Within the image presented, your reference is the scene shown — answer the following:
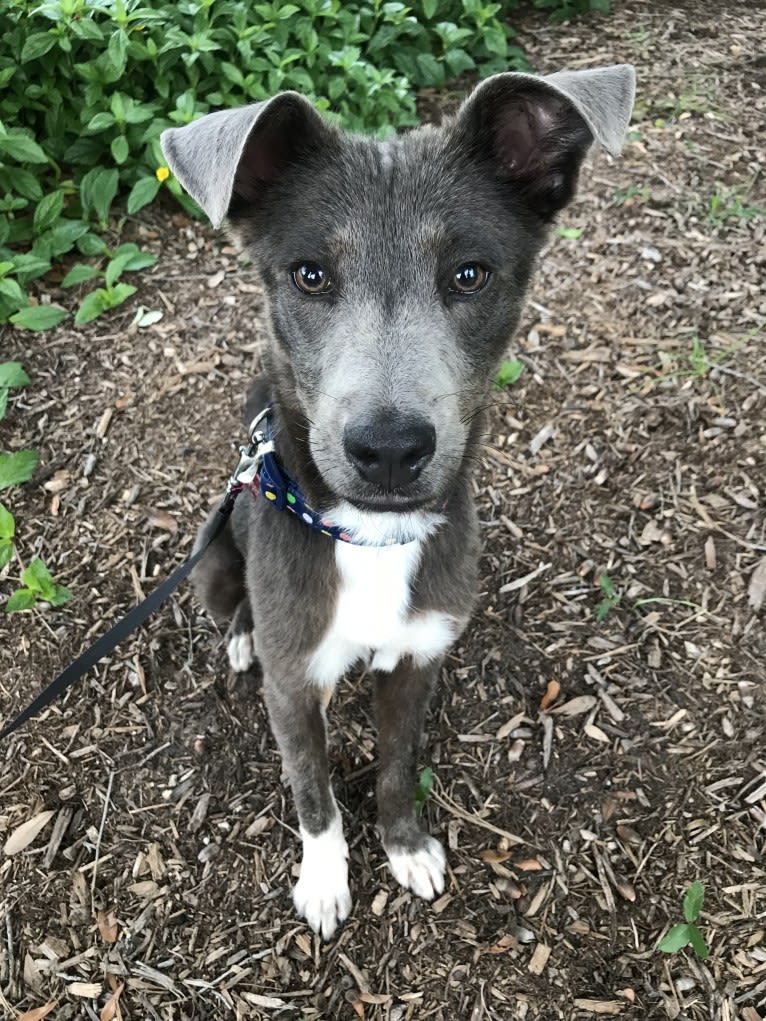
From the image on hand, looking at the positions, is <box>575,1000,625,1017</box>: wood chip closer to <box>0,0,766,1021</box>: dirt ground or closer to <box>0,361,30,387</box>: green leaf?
<box>0,0,766,1021</box>: dirt ground

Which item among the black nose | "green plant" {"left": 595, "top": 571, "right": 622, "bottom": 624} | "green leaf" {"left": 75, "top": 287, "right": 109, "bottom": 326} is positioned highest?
the black nose

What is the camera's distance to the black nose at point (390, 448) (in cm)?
208

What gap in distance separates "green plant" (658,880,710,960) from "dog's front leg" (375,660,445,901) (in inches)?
31.7

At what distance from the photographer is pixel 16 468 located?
4121 mm

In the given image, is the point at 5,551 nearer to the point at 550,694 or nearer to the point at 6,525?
the point at 6,525

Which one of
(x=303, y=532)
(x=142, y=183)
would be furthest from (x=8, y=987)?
(x=142, y=183)

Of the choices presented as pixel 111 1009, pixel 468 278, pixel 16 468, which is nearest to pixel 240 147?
pixel 468 278

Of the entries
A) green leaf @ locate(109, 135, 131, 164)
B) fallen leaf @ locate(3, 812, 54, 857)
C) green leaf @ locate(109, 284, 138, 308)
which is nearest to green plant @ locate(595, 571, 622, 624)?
fallen leaf @ locate(3, 812, 54, 857)

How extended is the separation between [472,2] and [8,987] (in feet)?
20.1

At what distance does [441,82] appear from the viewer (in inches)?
227

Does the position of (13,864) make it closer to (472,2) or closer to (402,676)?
(402,676)

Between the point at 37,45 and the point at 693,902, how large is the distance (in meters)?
5.08

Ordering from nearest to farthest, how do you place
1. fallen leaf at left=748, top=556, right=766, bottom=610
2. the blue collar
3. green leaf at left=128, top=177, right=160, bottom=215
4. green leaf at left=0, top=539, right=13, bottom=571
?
the blue collar, fallen leaf at left=748, top=556, right=766, bottom=610, green leaf at left=0, top=539, right=13, bottom=571, green leaf at left=128, top=177, right=160, bottom=215

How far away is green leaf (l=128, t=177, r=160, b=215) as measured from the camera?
481 cm
